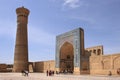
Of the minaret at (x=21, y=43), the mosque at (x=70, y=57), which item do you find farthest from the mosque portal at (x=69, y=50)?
the minaret at (x=21, y=43)

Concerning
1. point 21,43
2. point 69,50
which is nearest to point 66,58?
point 69,50

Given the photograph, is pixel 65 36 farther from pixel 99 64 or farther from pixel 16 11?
pixel 16 11

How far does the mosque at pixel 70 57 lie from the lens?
20172 mm

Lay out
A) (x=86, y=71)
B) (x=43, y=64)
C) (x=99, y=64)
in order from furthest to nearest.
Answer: (x=43, y=64) < (x=86, y=71) < (x=99, y=64)

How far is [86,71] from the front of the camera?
22.3 m

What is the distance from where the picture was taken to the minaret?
31.2 m

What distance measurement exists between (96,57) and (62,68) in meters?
6.59

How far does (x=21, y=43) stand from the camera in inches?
1229

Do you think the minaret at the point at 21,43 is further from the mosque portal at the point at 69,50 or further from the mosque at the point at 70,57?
the mosque portal at the point at 69,50

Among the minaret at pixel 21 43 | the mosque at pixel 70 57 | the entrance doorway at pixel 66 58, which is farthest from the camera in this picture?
the minaret at pixel 21 43

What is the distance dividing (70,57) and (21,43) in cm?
786

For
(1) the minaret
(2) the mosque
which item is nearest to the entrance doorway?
(2) the mosque

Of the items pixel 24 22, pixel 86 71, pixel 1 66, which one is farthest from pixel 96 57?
pixel 1 66

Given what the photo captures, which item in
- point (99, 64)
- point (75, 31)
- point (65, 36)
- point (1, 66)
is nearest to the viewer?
point (99, 64)
